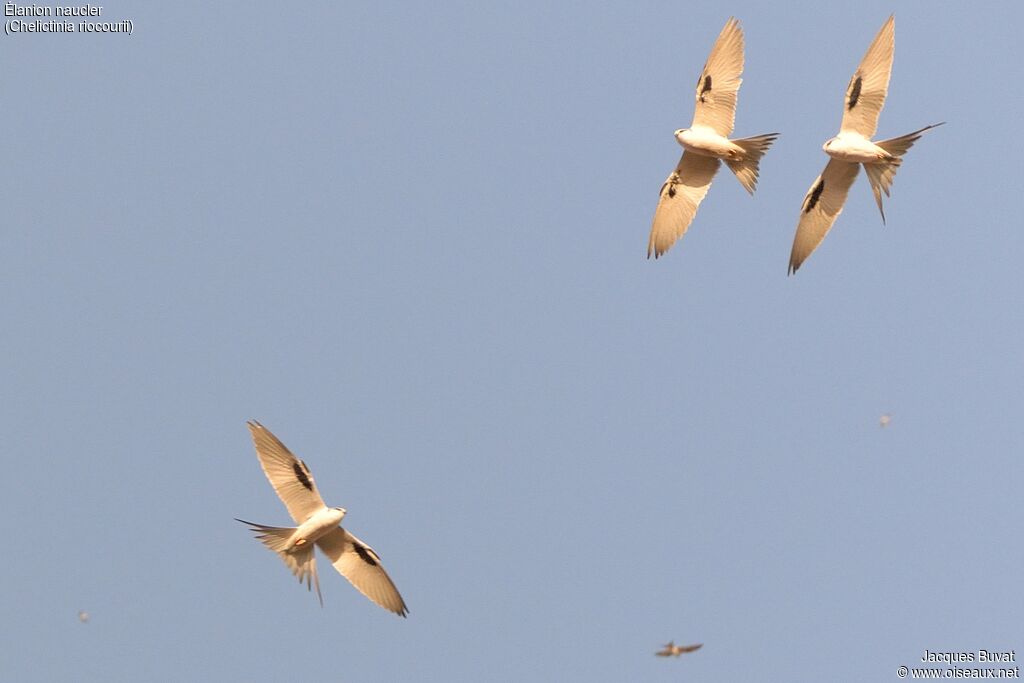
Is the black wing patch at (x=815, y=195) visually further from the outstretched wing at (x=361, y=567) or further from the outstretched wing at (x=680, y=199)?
the outstretched wing at (x=361, y=567)

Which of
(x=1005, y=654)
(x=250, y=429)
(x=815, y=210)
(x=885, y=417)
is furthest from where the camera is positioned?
(x=885, y=417)

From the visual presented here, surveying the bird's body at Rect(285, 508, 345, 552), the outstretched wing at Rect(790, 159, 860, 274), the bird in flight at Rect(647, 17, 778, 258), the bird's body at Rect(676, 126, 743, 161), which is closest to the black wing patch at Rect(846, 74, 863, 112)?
the outstretched wing at Rect(790, 159, 860, 274)

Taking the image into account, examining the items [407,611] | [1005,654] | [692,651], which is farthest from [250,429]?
[1005,654]

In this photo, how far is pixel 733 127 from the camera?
25.0m

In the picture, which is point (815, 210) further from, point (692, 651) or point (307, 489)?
point (307, 489)

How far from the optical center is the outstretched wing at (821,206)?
81.8 feet

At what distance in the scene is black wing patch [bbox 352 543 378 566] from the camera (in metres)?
24.5

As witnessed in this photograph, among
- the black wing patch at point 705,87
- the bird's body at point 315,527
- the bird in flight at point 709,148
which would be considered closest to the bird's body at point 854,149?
the bird in flight at point 709,148

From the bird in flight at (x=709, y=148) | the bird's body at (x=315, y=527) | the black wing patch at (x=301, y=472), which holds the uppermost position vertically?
the bird in flight at (x=709, y=148)

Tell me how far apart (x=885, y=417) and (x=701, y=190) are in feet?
19.6

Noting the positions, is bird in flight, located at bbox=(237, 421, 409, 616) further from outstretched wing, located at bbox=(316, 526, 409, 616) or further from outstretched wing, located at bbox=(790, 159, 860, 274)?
outstretched wing, located at bbox=(790, 159, 860, 274)

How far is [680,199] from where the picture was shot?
25.8 meters

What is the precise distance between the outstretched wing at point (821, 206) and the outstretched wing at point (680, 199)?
156cm

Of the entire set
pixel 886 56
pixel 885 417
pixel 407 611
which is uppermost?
pixel 886 56
